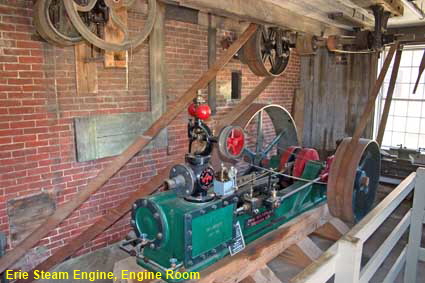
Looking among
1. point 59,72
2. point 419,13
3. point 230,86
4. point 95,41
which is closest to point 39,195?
point 59,72

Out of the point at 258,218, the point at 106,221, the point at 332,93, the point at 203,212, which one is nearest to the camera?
the point at 203,212

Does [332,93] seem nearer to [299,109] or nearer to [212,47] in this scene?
[299,109]

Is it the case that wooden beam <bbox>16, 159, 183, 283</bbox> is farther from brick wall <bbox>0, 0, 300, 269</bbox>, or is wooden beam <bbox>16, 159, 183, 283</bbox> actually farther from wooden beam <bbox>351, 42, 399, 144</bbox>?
wooden beam <bbox>351, 42, 399, 144</bbox>

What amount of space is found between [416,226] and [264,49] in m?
2.07

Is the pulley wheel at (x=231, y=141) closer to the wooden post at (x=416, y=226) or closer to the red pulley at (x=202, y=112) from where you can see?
the red pulley at (x=202, y=112)

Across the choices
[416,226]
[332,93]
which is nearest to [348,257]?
[416,226]

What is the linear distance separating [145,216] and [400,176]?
4169mm

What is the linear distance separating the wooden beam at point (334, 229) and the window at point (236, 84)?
2.23m

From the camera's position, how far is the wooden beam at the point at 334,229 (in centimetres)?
321

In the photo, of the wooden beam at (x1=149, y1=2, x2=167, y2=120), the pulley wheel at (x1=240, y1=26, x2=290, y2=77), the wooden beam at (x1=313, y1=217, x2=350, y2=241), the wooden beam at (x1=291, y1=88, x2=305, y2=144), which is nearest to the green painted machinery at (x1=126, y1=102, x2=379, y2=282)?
A: the wooden beam at (x1=313, y1=217, x2=350, y2=241)

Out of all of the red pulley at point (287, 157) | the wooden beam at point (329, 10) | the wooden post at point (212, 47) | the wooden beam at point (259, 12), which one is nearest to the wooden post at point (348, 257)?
the wooden beam at point (259, 12)

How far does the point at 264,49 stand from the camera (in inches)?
137

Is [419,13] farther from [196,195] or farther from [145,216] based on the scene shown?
[145,216]

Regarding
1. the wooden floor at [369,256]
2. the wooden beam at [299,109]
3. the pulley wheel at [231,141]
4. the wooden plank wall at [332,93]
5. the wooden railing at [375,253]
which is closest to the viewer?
the wooden railing at [375,253]
